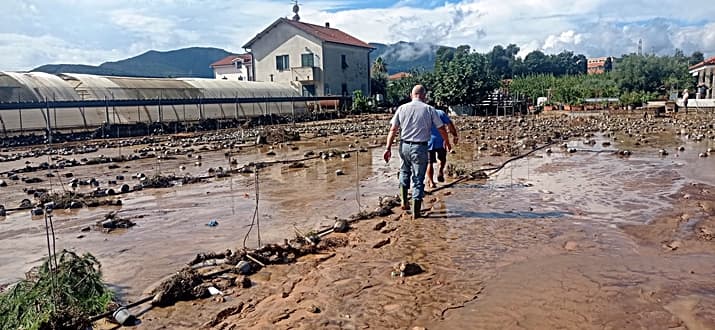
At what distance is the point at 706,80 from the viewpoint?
50.2 meters

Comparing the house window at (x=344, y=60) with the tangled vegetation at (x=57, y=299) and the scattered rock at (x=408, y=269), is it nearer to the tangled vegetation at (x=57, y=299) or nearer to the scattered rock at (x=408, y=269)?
the scattered rock at (x=408, y=269)

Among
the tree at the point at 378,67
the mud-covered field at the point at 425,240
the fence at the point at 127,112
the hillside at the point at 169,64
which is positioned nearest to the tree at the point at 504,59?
the tree at the point at 378,67

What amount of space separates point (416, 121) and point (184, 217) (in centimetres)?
376

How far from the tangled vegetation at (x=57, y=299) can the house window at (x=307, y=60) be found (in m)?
44.6

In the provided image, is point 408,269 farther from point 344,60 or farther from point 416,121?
point 344,60

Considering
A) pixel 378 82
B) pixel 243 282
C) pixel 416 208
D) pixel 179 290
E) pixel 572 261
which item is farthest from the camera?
pixel 378 82

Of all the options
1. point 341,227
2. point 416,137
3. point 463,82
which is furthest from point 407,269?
point 463,82

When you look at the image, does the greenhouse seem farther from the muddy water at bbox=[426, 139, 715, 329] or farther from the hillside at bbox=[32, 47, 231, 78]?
the hillside at bbox=[32, 47, 231, 78]

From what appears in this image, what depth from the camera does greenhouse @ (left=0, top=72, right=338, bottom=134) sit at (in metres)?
24.7

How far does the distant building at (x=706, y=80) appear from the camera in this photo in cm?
4828

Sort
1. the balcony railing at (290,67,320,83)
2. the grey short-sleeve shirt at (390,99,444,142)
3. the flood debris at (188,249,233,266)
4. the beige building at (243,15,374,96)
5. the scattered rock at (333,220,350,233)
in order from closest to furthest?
1. the flood debris at (188,249,233,266)
2. the scattered rock at (333,220,350,233)
3. the grey short-sleeve shirt at (390,99,444,142)
4. the balcony railing at (290,67,320,83)
5. the beige building at (243,15,374,96)

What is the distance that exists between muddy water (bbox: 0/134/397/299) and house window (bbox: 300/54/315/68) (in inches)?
1388

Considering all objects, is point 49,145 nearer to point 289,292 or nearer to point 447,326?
point 289,292

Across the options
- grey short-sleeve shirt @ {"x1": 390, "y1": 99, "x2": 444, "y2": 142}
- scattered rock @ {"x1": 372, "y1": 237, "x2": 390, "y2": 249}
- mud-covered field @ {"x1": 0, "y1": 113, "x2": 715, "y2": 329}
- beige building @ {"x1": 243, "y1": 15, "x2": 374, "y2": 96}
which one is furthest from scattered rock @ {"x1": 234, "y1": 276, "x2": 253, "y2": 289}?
beige building @ {"x1": 243, "y1": 15, "x2": 374, "y2": 96}
